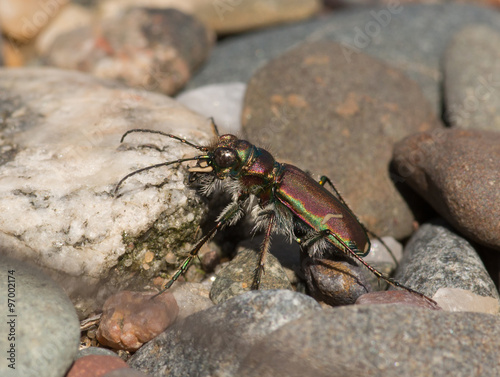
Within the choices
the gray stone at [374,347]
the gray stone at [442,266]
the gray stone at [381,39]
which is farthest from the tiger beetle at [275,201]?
the gray stone at [381,39]

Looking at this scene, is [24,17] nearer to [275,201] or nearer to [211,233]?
[211,233]

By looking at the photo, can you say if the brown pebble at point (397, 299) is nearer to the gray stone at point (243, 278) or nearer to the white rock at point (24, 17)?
the gray stone at point (243, 278)

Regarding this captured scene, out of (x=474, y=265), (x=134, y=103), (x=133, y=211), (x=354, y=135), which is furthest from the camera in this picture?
(x=354, y=135)

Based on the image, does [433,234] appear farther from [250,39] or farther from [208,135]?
[250,39]

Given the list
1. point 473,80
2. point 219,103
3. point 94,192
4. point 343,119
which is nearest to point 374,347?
point 94,192

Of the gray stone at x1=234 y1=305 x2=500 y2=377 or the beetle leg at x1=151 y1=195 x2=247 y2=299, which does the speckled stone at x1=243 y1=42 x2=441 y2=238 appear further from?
→ the gray stone at x1=234 y1=305 x2=500 y2=377

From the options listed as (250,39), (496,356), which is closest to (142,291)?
(496,356)
